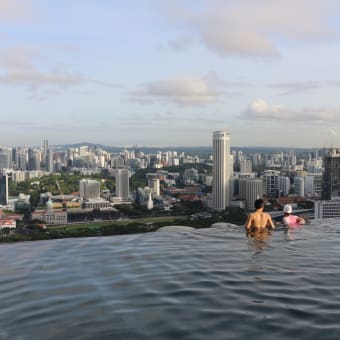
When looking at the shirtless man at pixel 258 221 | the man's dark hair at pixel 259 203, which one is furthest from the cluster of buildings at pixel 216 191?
the man's dark hair at pixel 259 203

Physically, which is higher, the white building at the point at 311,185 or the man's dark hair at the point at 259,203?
the man's dark hair at the point at 259,203

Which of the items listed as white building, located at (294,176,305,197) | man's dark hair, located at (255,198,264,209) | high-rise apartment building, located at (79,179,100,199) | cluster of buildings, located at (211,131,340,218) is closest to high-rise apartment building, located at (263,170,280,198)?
cluster of buildings, located at (211,131,340,218)

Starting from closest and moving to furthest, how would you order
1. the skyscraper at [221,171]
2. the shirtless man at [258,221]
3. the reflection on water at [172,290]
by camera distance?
the reflection on water at [172,290]
the shirtless man at [258,221]
the skyscraper at [221,171]

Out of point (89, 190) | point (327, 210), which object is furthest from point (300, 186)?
point (327, 210)

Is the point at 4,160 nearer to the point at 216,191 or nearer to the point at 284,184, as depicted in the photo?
the point at 216,191

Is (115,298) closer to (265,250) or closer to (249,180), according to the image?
(265,250)

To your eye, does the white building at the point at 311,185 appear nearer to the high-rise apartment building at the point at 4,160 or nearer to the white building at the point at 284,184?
the white building at the point at 284,184

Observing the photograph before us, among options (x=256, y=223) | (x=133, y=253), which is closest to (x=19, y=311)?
(x=133, y=253)

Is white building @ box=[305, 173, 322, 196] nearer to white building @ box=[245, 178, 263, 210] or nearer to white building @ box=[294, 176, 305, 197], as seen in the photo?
white building @ box=[294, 176, 305, 197]
